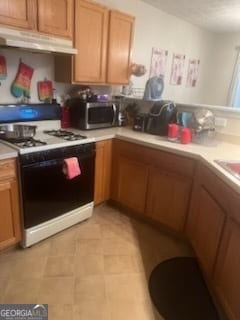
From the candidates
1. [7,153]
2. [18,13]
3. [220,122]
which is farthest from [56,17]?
[220,122]

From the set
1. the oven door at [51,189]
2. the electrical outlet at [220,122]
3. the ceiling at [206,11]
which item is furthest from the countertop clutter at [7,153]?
the ceiling at [206,11]

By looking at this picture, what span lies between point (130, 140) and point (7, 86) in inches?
48.9

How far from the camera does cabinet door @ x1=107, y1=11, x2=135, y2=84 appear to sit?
Result: 2.55 metres

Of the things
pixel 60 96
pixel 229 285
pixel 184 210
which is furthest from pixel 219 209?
pixel 60 96

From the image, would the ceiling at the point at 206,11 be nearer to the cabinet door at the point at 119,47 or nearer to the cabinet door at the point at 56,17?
the cabinet door at the point at 119,47

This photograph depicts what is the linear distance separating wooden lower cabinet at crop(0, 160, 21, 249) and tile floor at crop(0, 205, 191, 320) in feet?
0.59

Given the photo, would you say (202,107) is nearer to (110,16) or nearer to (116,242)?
(110,16)

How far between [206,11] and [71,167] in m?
3.08

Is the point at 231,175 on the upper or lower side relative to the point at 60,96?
lower

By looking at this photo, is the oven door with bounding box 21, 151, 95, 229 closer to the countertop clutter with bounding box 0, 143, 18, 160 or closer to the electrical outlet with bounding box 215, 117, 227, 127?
the countertop clutter with bounding box 0, 143, 18, 160

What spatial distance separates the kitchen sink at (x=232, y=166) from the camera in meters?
1.62

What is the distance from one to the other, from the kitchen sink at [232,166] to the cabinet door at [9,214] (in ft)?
5.03

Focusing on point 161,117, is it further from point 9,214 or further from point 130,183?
point 9,214

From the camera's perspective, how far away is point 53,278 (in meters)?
1.82
